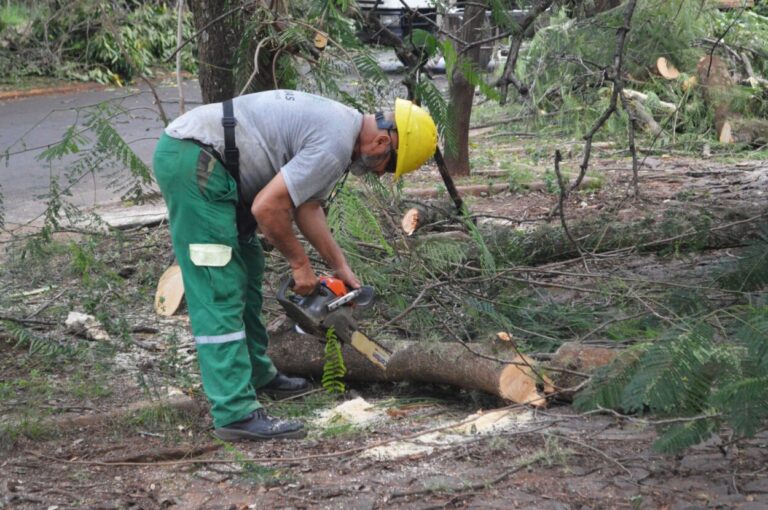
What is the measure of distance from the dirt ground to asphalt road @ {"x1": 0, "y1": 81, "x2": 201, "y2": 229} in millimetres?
2192

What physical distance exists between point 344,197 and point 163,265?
2.04 metres

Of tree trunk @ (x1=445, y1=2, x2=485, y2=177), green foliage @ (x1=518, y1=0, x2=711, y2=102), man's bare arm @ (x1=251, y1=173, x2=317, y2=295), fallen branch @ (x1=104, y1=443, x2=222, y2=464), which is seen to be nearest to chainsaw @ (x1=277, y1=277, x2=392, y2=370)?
man's bare arm @ (x1=251, y1=173, x2=317, y2=295)

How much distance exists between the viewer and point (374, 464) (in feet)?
11.6

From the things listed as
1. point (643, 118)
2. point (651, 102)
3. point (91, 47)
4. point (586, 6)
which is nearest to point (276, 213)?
point (586, 6)

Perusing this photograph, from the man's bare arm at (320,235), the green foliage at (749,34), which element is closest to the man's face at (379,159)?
the man's bare arm at (320,235)

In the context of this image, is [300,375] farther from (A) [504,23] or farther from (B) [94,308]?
(A) [504,23]

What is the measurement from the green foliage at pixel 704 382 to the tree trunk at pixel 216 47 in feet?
12.3

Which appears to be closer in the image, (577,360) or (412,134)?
(412,134)

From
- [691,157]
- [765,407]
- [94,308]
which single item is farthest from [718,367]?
[691,157]

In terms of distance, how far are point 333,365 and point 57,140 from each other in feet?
27.1

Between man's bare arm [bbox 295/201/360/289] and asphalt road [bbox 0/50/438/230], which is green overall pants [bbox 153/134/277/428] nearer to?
man's bare arm [bbox 295/201/360/289]

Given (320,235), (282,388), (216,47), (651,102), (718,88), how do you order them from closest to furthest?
(320,235) < (282,388) < (216,47) < (718,88) < (651,102)

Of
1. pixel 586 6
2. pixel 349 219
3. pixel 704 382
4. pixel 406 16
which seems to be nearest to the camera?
pixel 704 382

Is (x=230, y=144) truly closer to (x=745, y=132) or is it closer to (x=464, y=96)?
(x=464, y=96)
